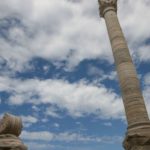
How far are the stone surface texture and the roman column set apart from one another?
379 inches

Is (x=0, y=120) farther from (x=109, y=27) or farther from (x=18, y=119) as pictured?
(x=109, y=27)

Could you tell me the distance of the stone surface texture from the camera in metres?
5.57

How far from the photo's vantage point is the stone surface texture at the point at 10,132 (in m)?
5.57

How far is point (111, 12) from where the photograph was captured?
2139 centimetres

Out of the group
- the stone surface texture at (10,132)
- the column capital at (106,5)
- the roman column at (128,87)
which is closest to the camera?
the stone surface texture at (10,132)

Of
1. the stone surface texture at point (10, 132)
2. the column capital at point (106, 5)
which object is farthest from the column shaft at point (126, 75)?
the stone surface texture at point (10, 132)

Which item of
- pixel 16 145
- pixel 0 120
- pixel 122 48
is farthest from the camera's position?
pixel 122 48

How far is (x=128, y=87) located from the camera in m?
16.9

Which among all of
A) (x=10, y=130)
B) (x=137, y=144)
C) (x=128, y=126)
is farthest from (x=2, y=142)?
(x=128, y=126)

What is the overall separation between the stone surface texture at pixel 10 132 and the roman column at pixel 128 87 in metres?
9.63

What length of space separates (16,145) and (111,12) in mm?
17393

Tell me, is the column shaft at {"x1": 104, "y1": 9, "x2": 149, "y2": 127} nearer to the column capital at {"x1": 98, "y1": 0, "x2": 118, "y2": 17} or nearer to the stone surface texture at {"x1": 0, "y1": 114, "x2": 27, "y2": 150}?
the column capital at {"x1": 98, "y1": 0, "x2": 118, "y2": 17}

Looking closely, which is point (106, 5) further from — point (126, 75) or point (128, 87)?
point (128, 87)

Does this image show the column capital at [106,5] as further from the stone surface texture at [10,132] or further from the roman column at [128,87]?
the stone surface texture at [10,132]
